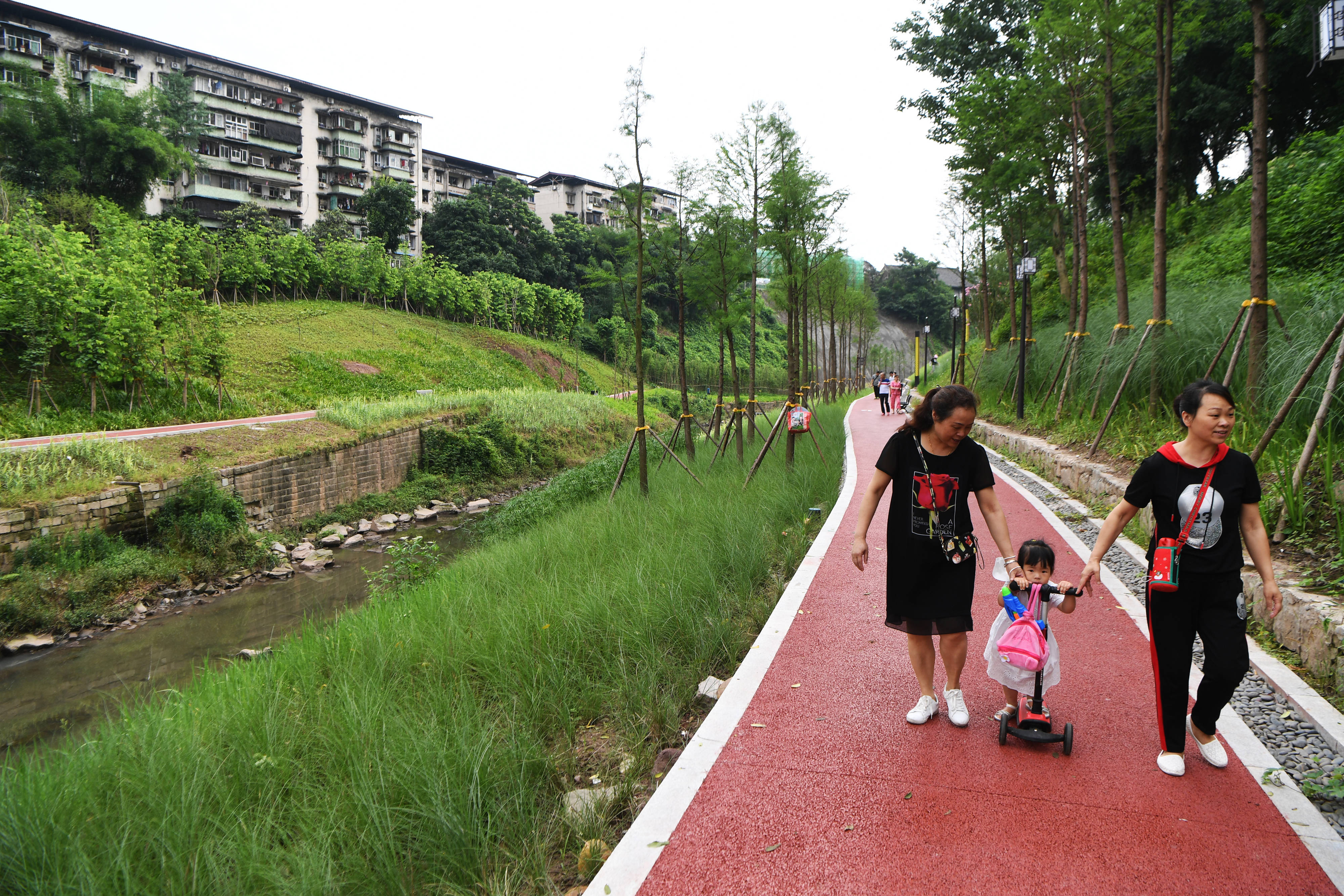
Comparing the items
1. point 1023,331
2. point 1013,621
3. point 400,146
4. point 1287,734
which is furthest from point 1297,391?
point 400,146

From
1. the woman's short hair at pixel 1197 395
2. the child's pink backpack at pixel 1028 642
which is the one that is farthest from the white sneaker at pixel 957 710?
the woman's short hair at pixel 1197 395

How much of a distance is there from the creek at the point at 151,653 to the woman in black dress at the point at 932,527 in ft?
18.4

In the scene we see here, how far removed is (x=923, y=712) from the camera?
3869 mm

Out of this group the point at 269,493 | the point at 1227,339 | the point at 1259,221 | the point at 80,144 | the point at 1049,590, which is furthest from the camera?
the point at 80,144

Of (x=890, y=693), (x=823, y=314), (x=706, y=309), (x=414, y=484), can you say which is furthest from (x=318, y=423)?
(x=823, y=314)

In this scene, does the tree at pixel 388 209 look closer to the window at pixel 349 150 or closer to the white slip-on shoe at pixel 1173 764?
the window at pixel 349 150

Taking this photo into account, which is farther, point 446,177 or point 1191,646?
point 446,177

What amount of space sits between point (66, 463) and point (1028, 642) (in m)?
14.7

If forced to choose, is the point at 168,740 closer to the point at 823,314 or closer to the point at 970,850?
the point at 970,850

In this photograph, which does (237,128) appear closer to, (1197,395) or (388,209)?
(388,209)

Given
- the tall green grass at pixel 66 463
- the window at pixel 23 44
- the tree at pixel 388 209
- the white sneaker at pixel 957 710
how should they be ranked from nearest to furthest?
1. the white sneaker at pixel 957 710
2. the tall green grass at pixel 66 463
3. the window at pixel 23 44
4. the tree at pixel 388 209

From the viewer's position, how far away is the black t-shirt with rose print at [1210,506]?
3191 millimetres

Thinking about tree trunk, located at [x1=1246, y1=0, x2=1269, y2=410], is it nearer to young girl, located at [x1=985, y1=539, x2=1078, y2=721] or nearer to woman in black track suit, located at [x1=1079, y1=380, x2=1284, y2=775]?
woman in black track suit, located at [x1=1079, y1=380, x2=1284, y2=775]

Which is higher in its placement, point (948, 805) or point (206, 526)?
point (948, 805)
